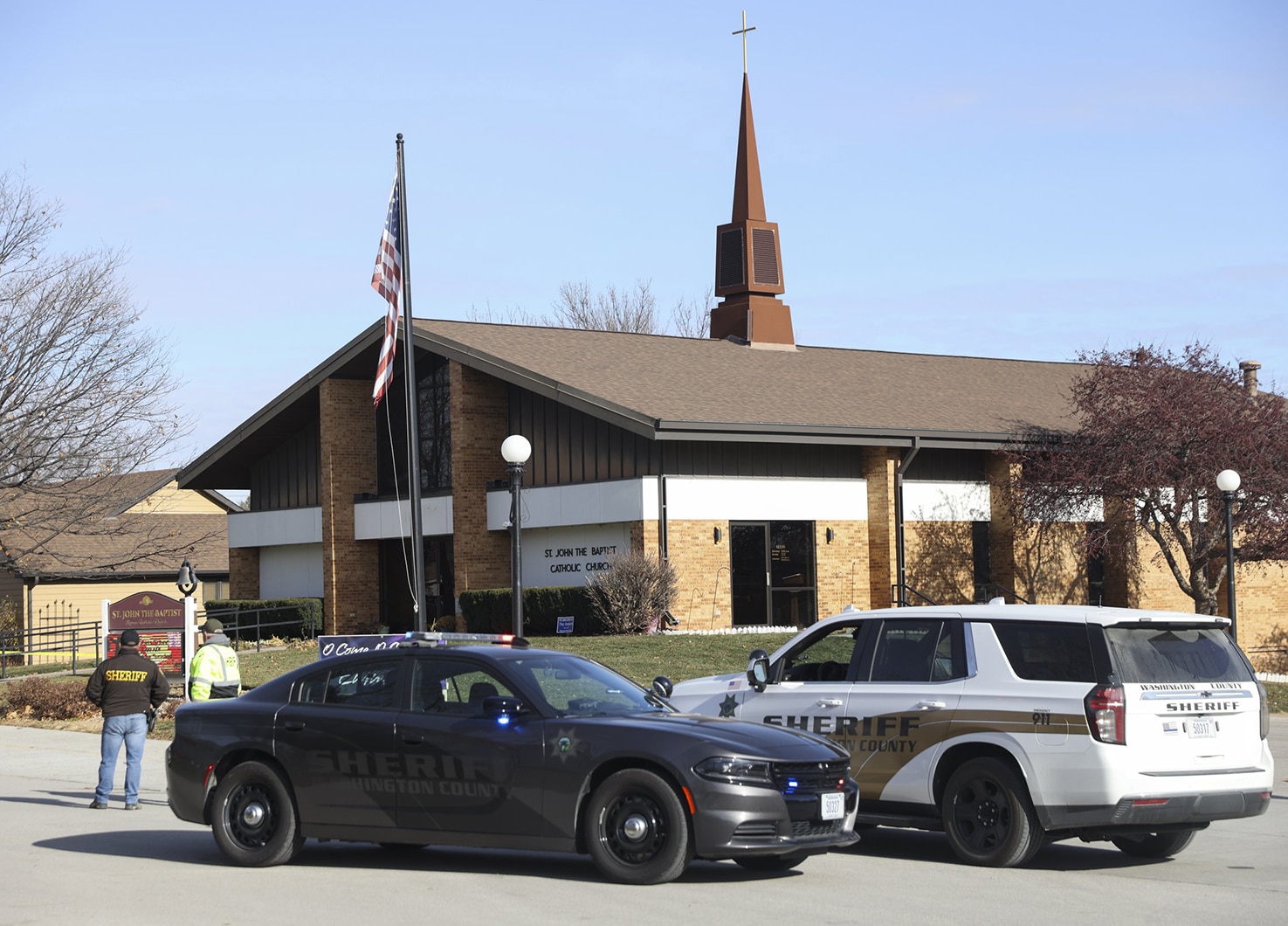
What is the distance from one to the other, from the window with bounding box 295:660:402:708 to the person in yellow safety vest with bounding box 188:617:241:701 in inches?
166

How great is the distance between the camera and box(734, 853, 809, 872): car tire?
10.1m

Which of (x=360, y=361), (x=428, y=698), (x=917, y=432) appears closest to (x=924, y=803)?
(x=428, y=698)

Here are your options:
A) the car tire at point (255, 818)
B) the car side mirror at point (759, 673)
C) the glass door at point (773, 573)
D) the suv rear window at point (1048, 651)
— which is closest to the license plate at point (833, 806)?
the suv rear window at point (1048, 651)

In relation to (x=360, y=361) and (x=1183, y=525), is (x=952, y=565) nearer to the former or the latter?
(x=1183, y=525)

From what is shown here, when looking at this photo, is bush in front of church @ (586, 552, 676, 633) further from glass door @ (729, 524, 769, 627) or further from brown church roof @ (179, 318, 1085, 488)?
brown church roof @ (179, 318, 1085, 488)

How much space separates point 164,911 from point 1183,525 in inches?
1027

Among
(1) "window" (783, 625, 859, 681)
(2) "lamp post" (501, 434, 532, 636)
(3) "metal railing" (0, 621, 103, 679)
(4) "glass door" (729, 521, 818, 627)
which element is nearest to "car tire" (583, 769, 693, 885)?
(1) "window" (783, 625, 859, 681)

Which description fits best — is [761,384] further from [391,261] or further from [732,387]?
[391,261]

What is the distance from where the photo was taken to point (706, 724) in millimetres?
9969

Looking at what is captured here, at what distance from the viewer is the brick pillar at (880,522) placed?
30703 millimetres

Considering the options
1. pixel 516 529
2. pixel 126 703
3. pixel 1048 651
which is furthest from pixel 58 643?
pixel 1048 651

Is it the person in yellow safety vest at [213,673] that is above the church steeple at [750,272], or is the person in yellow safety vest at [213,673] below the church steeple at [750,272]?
below

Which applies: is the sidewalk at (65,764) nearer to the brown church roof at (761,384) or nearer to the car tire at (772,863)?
the car tire at (772,863)

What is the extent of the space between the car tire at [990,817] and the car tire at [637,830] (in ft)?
6.97
